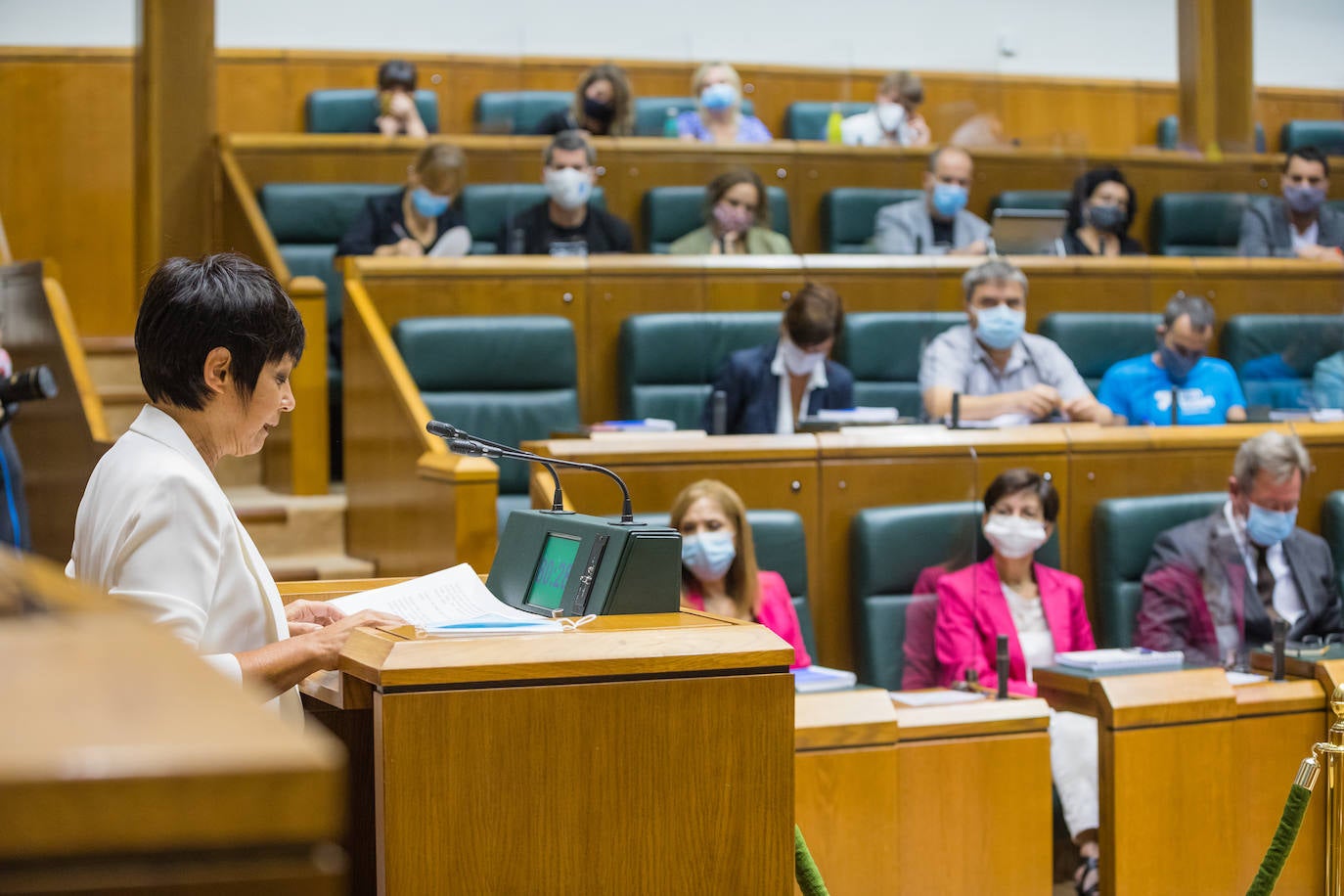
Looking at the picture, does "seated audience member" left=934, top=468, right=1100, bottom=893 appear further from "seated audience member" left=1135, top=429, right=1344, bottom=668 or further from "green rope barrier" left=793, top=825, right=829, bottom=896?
"green rope barrier" left=793, top=825, right=829, bottom=896

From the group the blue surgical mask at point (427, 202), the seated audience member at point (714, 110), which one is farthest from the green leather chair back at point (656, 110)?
the blue surgical mask at point (427, 202)

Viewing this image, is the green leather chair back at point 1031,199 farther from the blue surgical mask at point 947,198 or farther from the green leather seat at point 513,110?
the green leather seat at point 513,110

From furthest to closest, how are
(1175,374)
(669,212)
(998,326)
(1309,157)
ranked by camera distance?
1. (1309,157)
2. (669,212)
3. (1175,374)
4. (998,326)

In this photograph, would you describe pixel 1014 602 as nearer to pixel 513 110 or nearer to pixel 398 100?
pixel 513 110

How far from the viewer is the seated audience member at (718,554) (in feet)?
7.59

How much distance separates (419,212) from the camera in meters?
3.64

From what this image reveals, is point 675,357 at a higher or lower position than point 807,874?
higher

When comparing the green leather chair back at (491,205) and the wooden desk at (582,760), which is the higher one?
the green leather chair back at (491,205)

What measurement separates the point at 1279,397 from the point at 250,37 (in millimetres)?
3656

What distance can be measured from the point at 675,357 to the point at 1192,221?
185cm

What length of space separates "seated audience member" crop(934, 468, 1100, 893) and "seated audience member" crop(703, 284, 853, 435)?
1.94ft

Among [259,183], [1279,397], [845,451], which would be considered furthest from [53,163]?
[1279,397]

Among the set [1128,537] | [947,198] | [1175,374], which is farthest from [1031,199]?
[1128,537]

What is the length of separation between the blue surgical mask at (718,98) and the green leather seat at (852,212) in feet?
1.42
